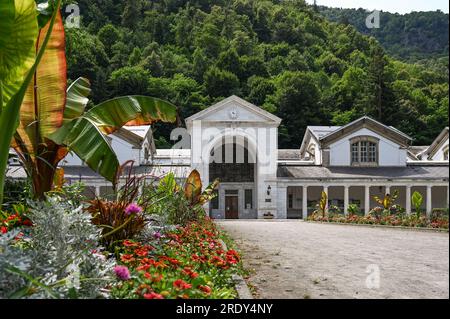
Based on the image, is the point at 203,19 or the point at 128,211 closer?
the point at 128,211

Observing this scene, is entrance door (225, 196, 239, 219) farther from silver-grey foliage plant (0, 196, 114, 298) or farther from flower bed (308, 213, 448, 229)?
silver-grey foliage plant (0, 196, 114, 298)

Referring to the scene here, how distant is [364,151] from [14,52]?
31.7 meters

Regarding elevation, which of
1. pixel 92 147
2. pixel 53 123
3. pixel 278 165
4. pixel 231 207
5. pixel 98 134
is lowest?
pixel 231 207

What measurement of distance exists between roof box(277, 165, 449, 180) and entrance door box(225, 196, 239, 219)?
12.0 ft

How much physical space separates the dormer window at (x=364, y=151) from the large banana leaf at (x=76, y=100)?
28.4 meters

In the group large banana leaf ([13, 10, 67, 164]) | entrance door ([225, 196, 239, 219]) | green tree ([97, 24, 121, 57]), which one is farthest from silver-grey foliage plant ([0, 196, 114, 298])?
green tree ([97, 24, 121, 57])

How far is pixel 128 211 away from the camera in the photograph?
502 cm

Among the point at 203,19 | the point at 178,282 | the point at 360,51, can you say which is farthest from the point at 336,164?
the point at 203,19

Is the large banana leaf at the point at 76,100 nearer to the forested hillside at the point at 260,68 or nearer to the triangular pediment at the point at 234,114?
the triangular pediment at the point at 234,114

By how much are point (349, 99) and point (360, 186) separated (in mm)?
16376

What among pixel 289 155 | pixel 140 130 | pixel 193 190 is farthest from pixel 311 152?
pixel 193 190

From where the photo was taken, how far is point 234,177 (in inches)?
1339

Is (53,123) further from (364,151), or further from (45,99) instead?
(364,151)
